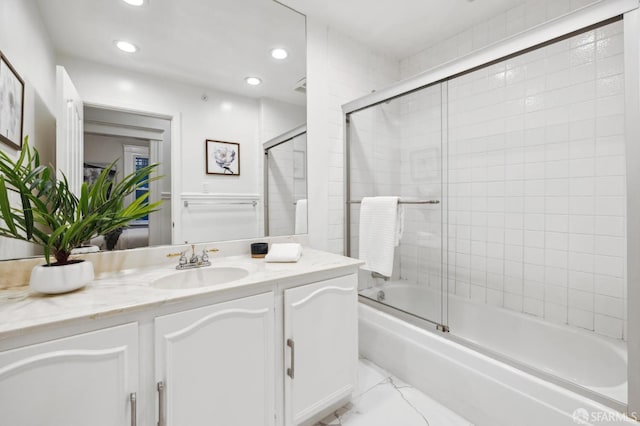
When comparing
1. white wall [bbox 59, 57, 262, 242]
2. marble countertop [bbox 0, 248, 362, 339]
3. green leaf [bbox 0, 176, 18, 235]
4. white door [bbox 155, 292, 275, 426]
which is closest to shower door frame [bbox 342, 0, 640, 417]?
marble countertop [bbox 0, 248, 362, 339]

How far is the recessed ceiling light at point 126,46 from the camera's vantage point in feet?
4.49

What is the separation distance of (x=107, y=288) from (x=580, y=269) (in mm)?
2486

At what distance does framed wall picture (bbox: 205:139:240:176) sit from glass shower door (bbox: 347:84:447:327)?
93 cm

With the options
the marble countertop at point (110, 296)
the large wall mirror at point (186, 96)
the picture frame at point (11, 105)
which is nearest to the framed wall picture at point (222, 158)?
the large wall mirror at point (186, 96)

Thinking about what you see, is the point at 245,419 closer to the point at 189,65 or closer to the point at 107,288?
the point at 107,288

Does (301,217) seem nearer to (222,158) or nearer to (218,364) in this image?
(222,158)

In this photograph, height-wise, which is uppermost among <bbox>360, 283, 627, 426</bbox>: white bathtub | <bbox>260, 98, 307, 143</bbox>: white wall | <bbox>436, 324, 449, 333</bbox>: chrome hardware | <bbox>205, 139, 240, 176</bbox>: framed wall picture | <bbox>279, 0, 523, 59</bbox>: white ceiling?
<bbox>279, 0, 523, 59</bbox>: white ceiling

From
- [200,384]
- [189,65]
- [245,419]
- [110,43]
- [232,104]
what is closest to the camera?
[200,384]

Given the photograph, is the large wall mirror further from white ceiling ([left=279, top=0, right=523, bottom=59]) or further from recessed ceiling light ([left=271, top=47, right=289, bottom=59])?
white ceiling ([left=279, top=0, right=523, bottom=59])

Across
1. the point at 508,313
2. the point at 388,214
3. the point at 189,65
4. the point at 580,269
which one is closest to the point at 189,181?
the point at 189,65

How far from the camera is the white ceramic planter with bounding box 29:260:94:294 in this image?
3.04 ft

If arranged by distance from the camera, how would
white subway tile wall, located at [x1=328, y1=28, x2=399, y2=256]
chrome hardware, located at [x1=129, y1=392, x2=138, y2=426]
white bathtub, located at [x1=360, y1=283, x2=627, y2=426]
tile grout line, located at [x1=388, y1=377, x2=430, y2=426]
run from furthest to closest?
white subway tile wall, located at [x1=328, y1=28, x2=399, y2=256]
tile grout line, located at [x1=388, y1=377, x2=430, y2=426]
white bathtub, located at [x1=360, y1=283, x2=627, y2=426]
chrome hardware, located at [x1=129, y1=392, x2=138, y2=426]

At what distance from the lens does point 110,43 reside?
135cm

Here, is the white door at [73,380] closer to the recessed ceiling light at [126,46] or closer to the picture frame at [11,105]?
the picture frame at [11,105]
